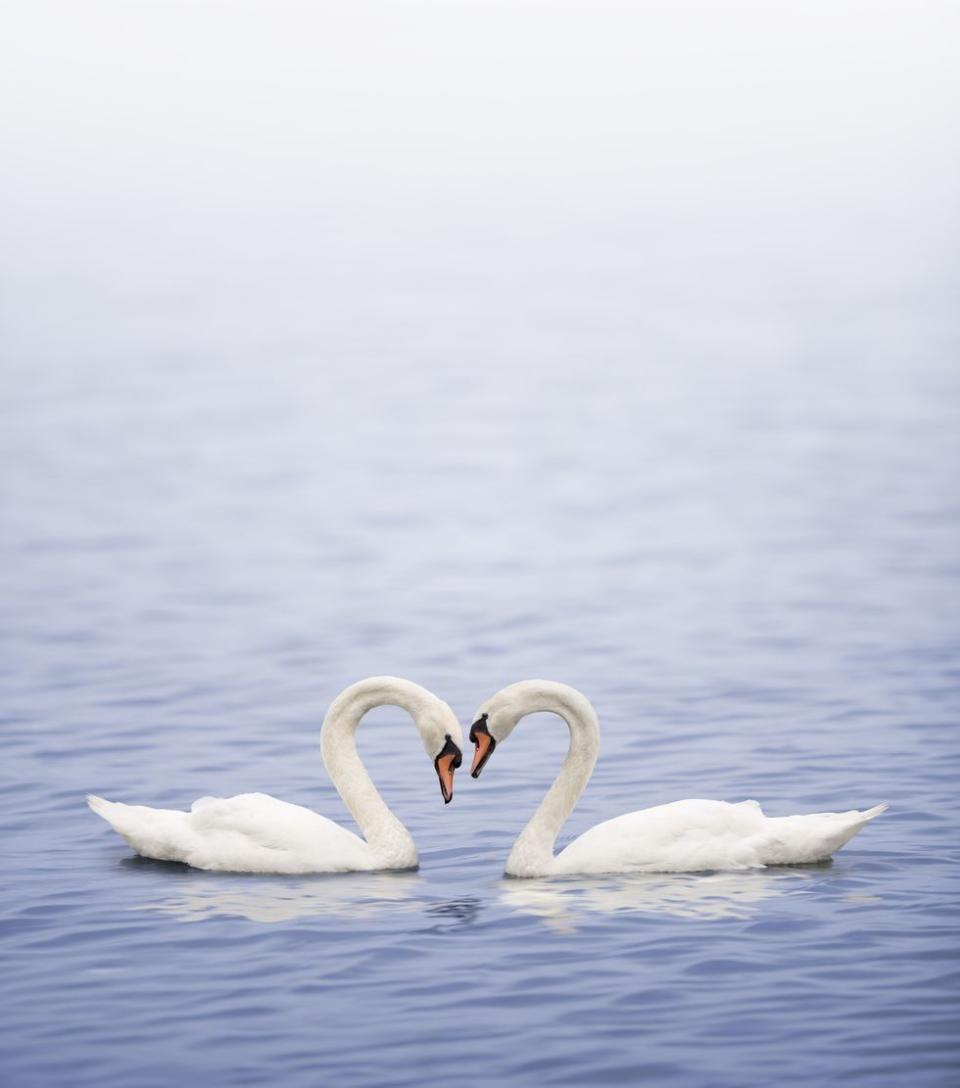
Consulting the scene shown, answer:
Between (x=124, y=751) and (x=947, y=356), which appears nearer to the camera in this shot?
(x=124, y=751)

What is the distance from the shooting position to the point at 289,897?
11.0 m

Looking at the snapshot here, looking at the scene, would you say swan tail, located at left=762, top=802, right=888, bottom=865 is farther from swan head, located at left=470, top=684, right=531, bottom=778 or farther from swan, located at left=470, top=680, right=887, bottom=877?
swan head, located at left=470, top=684, right=531, bottom=778

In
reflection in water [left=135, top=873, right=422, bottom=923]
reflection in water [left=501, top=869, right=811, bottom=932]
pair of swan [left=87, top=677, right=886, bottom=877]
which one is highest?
pair of swan [left=87, top=677, right=886, bottom=877]

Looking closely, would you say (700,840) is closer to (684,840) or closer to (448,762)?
(684,840)

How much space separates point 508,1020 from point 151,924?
2.12 metres

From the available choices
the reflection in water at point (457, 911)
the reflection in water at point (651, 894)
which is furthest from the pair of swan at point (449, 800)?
the reflection in water at point (457, 911)

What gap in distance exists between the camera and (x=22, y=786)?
1405cm

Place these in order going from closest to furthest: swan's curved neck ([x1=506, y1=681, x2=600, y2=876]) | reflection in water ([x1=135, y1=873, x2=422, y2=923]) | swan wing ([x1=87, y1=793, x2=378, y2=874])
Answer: reflection in water ([x1=135, y1=873, x2=422, y2=923]), swan's curved neck ([x1=506, y1=681, x2=600, y2=876]), swan wing ([x1=87, y1=793, x2=378, y2=874])

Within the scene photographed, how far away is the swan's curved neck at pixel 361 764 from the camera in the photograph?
11648 mm

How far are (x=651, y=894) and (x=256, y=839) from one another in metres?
1.91

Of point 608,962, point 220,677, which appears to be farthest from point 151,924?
point 220,677

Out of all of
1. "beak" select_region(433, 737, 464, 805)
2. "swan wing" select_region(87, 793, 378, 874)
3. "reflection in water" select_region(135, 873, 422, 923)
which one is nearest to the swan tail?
"beak" select_region(433, 737, 464, 805)

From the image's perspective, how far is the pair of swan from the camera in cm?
1119

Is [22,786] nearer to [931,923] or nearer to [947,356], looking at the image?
[931,923]
